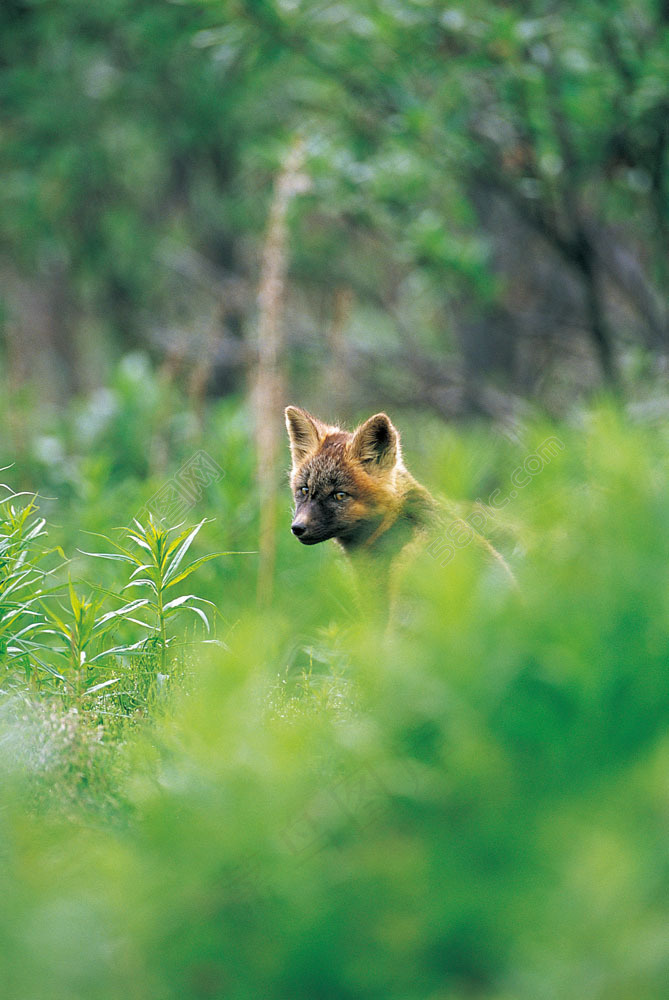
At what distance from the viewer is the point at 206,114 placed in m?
12.9

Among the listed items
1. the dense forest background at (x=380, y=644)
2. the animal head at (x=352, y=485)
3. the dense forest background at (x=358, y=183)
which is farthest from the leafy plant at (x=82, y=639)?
the dense forest background at (x=358, y=183)

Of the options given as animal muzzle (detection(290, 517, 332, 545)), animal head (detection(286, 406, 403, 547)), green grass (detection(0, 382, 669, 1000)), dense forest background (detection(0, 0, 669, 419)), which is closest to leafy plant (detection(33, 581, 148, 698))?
green grass (detection(0, 382, 669, 1000))

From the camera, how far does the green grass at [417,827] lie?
4.44ft

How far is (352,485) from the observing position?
4031 millimetres

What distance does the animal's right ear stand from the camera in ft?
14.2

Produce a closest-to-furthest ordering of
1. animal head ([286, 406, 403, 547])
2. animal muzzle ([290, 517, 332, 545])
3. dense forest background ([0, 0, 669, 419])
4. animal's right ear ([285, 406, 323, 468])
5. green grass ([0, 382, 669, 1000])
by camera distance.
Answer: green grass ([0, 382, 669, 1000]), animal muzzle ([290, 517, 332, 545]), animal head ([286, 406, 403, 547]), animal's right ear ([285, 406, 323, 468]), dense forest background ([0, 0, 669, 419])

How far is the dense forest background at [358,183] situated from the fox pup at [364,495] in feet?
6.14

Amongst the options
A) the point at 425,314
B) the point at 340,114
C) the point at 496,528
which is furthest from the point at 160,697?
the point at 425,314

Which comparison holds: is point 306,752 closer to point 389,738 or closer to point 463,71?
point 389,738

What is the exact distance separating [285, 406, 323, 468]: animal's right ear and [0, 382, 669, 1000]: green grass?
2235 millimetres

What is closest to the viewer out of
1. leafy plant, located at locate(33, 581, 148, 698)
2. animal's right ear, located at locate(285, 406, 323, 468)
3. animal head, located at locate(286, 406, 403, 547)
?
leafy plant, located at locate(33, 581, 148, 698)

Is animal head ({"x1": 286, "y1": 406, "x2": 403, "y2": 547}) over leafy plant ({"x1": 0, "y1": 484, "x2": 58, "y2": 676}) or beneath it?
beneath

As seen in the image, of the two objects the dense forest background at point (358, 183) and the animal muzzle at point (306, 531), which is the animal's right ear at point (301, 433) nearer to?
the animal muzzle at point (306, 531)

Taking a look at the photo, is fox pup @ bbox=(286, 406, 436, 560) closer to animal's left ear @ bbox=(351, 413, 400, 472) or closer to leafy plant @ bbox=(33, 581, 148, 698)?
animal's left ear @ bbox=(351, 413, 400, 472)
